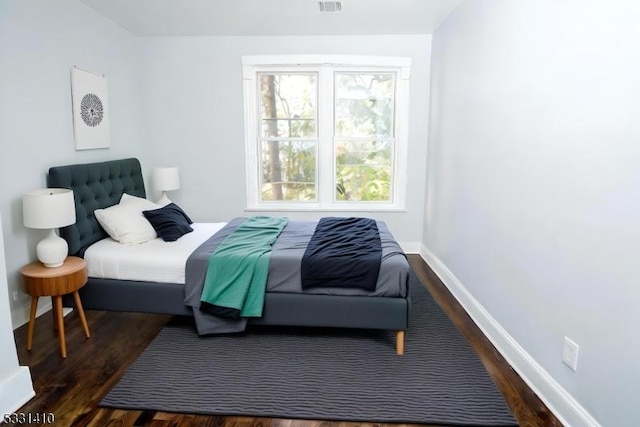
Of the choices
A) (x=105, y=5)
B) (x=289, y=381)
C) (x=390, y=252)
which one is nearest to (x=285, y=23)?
(x=105, y=5)

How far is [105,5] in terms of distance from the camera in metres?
3.54

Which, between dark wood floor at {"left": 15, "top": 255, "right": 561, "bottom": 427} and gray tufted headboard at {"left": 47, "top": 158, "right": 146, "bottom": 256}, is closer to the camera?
dark wood floor at {"left": 15, "top": 255, "right": 561, "bottom": 427}

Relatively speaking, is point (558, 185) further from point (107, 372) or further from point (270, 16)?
point (270, 16)

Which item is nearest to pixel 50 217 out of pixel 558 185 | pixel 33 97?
pixel 33 97

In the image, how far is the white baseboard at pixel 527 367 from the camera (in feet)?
6.49

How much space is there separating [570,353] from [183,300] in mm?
2309

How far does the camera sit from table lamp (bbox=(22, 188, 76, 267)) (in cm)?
254

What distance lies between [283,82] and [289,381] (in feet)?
11.4

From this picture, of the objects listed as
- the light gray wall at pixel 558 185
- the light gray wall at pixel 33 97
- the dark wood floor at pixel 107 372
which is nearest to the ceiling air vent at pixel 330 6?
the light gray wall at pixel 558 185

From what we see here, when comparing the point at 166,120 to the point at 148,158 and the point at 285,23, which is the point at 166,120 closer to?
the point at 148,158

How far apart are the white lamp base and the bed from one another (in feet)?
0.75

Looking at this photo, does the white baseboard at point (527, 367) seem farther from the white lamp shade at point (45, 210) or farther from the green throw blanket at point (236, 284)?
the white lamp shade at point (45, 210)

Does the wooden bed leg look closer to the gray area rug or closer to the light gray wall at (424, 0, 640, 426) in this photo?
the gray area rug

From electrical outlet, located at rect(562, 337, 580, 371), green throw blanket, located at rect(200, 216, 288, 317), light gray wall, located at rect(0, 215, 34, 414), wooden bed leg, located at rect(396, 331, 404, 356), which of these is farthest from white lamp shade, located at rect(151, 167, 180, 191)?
electrical outlet, located at rect(562, 337, 580, 371)
